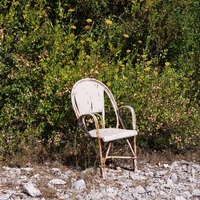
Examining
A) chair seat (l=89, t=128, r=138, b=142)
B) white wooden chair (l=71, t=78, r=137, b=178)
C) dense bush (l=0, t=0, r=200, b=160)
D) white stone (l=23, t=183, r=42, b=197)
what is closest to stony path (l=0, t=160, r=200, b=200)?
white stone (l=23, t=183, r=42, b=197)

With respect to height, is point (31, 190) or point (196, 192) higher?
point (31, 190)

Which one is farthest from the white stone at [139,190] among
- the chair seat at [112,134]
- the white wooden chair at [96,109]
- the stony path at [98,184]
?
the chair seat at [112,134]

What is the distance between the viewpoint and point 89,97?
19.3 feet

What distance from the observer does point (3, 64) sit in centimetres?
620

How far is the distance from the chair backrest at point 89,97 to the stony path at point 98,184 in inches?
27.8

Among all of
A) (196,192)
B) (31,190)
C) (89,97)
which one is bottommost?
(196,192)

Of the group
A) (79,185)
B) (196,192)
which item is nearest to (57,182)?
(79,185)

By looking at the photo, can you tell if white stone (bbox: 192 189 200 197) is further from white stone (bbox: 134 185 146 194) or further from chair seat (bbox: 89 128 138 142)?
chair seat (bbox: 89 128 138 142)

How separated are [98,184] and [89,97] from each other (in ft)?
3.87

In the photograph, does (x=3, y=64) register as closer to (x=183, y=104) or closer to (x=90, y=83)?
(x=90, y=83)

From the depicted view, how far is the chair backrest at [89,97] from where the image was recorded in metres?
5.72

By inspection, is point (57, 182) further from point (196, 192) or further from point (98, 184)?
point (196, 192)

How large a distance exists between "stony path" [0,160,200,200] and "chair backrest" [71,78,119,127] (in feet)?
2.32

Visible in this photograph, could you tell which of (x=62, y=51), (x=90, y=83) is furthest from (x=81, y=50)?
(x=90, y=83)
